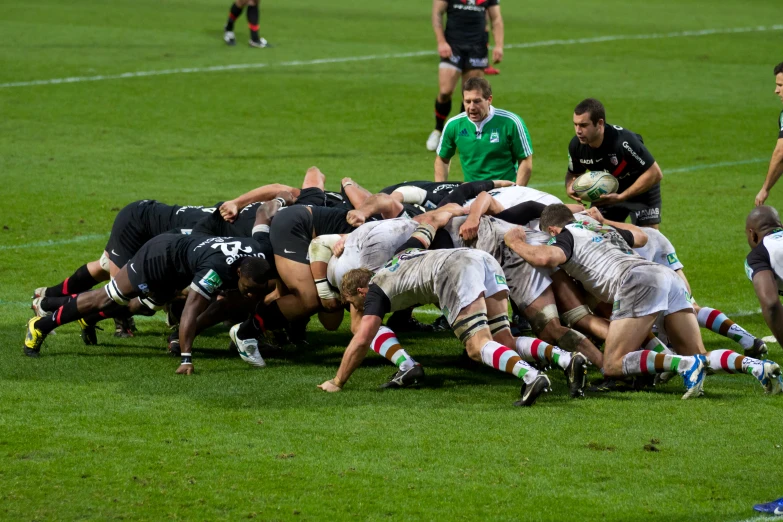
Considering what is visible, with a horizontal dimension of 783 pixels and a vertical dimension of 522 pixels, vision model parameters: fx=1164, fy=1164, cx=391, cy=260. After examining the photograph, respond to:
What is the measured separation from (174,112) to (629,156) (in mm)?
11984

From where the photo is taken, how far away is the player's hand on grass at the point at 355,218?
9.66 metres

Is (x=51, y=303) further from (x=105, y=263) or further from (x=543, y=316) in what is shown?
(x=543, y=316)

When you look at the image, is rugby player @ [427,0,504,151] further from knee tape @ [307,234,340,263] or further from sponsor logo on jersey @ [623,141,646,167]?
knee tape @ [307,234,340,263]

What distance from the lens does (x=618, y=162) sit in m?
10.8

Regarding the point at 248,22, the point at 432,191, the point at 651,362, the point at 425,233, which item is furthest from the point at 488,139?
the point at 248,22

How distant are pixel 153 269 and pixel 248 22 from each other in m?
18.2

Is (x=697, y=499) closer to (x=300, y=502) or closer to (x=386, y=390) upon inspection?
(x=300, y=502)

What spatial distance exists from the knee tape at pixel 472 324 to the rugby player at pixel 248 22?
59.0ft

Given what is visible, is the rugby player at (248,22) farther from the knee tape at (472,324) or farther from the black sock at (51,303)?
the knee tape at (472,324)

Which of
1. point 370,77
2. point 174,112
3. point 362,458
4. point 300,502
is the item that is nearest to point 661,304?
point 362,458

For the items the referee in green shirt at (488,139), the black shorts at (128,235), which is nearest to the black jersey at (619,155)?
the referee in green shirt at (488,139)

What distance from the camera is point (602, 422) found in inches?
303

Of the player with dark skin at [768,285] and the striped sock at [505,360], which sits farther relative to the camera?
the player with dark skin at [768,285]

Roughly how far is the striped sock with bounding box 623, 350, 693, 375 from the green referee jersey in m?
3.54
